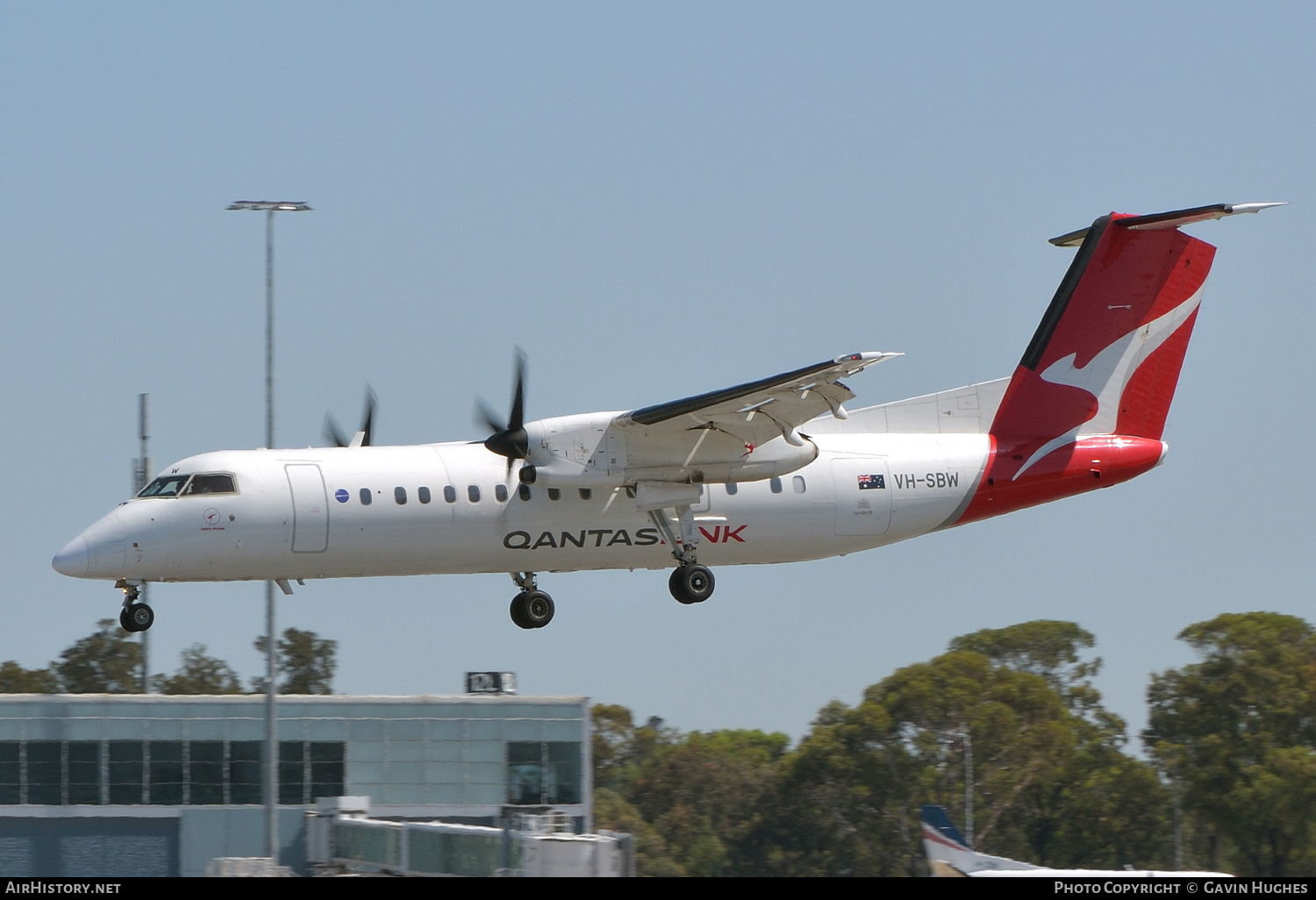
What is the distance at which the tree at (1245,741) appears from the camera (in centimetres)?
4266

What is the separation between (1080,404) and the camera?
1037 inches

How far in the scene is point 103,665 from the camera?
51.0m

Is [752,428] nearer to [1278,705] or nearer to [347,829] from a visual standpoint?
[347,829]

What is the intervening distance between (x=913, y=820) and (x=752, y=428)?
2859cm

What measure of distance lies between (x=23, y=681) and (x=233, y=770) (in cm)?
1733

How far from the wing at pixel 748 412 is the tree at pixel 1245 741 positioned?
25.6 m

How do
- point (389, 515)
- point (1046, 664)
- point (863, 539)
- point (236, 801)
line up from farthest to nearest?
point (1046, 664) < point (236, 801) < point (863, 539) < point (389, 515)

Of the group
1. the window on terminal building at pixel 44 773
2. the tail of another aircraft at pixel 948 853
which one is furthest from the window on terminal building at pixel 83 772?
the tail of another aircraft at pixel 948 853

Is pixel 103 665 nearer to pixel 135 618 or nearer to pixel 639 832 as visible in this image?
pixel 639 832

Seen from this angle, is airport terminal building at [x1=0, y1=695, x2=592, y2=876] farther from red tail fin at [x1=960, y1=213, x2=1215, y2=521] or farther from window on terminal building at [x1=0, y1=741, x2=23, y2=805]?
red tail fin at [x1=960, y1=213, x2=1215, y2=521]

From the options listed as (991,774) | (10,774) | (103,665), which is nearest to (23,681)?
(103,665)
